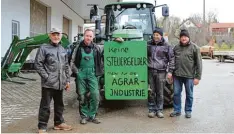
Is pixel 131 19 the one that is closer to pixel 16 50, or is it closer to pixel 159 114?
pixel 159 114

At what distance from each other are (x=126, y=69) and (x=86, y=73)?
997mm

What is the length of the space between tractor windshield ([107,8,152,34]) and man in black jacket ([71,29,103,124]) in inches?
118

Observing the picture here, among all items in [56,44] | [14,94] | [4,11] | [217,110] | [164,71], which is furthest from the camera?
[4,11]

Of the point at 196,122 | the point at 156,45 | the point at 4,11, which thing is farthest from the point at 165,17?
the point at 4,11

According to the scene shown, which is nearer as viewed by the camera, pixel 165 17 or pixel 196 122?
pixel 196 122

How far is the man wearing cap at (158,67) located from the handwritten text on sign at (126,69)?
12 cm

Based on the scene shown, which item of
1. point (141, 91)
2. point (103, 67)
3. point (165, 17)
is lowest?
point (141, 91)

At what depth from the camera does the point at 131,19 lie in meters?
9.92

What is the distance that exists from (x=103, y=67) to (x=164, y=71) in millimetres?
1184

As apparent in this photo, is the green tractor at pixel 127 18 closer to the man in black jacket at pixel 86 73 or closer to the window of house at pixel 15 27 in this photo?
the man in black jacket at pixel 86 73

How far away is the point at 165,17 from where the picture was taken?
10484 millimetres

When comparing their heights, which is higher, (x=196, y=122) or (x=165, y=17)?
(x=165, y=17)

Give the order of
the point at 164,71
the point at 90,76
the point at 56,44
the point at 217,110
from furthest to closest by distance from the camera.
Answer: the point at 217,110 < the point at 164,71 < the point at 90,76 < the point at 56,44

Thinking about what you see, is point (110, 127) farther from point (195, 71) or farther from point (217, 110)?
point (217, 110)
